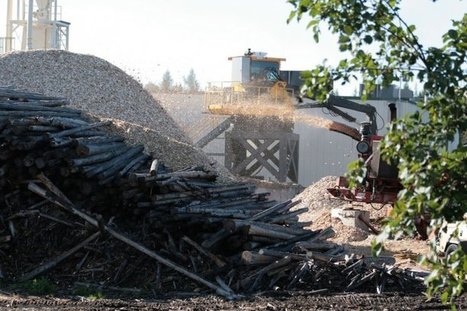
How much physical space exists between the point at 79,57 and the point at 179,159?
10318 millimetres

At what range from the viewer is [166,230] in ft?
48.9

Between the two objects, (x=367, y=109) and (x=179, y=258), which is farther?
(x=367, y=109)

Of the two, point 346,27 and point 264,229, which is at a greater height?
point 346,27

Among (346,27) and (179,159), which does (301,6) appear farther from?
(179,159)

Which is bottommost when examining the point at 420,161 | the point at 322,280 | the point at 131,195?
the point at 322,280

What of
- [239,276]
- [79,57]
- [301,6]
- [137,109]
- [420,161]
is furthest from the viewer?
[79,57]

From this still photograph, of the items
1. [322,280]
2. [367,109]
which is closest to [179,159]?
[322,280]

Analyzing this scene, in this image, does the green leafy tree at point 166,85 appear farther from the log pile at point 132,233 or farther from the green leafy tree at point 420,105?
the green leafy tree at point 420,105

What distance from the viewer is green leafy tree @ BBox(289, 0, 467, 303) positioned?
5531 mm

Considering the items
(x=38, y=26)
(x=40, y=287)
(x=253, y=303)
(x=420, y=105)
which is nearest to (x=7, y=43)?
(x=38, y=26)

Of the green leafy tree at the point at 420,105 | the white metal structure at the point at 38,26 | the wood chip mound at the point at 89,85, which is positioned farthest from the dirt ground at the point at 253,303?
the white metal structure at the point at 38,26

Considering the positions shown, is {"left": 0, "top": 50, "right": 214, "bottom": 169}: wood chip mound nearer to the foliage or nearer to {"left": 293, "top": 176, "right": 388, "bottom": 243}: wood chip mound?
{"left": 293, "top": 176, "right": 388, "bottom": 243}: wood chip mound

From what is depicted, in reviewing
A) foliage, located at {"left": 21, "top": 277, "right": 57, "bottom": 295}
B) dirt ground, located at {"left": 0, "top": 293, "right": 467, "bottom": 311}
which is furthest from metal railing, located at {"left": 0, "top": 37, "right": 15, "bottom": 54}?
dirt ground, located at {"left": 0, "top": 293, "right": 467, "bottom": 311}

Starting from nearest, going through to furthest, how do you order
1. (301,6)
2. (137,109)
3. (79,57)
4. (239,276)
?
(301,6) < (239,276) < (137,109) < (79,57)
